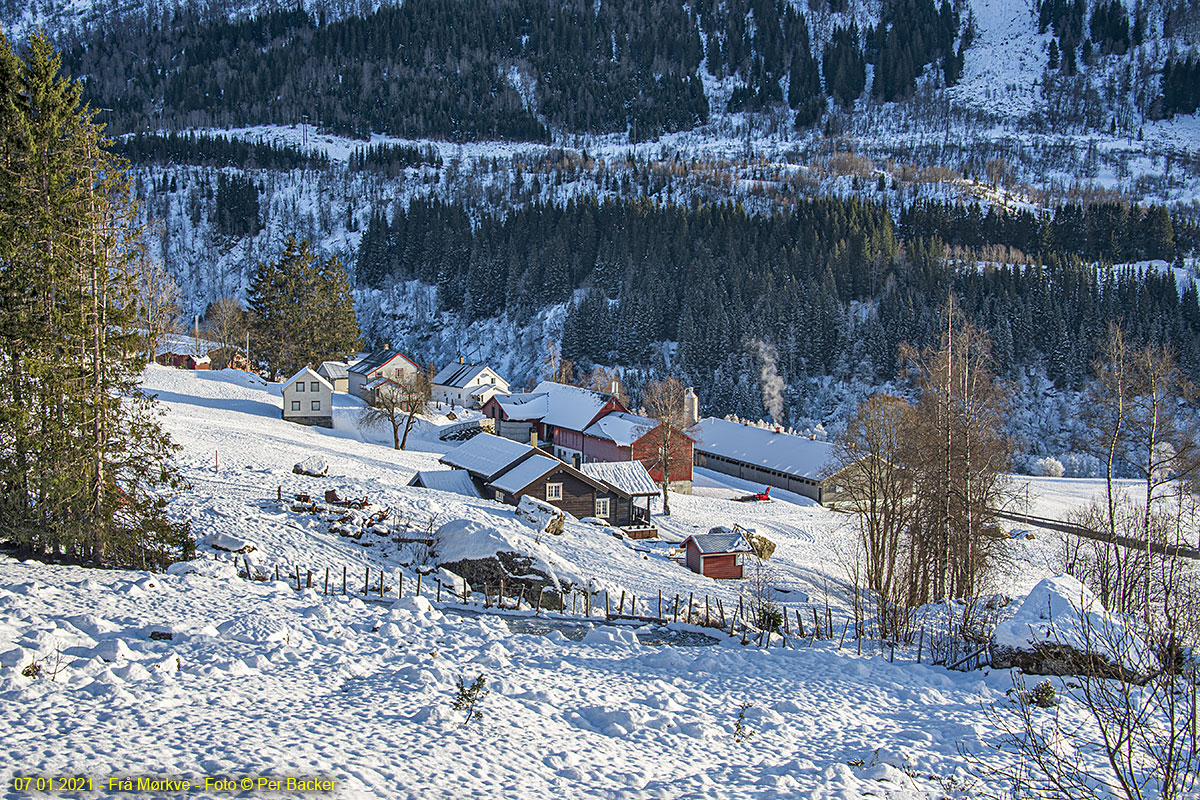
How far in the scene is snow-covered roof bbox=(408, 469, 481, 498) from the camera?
132 feet

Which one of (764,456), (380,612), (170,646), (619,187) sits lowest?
(764,456)

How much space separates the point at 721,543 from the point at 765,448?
3125cm

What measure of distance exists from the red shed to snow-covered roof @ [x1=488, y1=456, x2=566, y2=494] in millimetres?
8691

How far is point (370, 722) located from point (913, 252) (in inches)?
4831

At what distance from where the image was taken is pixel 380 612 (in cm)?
1700

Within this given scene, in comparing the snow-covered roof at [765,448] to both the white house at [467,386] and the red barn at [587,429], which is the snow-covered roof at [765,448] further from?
the white house at [467,386]

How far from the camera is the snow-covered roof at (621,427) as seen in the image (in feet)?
179

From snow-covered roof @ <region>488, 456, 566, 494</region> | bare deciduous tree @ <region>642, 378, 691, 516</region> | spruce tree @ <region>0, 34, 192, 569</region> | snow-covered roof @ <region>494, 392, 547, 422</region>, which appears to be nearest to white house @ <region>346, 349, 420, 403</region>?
snow-covered roof @ <region>494, 392, 547, 422</region>

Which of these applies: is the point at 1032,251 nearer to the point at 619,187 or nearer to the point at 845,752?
the point at 619,187

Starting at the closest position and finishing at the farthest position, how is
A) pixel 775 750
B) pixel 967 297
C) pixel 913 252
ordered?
pixel 775 750, pixel 967 297, pixel 913 252

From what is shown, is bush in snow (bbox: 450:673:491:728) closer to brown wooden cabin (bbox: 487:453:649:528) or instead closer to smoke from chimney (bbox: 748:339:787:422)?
brown wooden cabin (bbox: 487:453:649:528)

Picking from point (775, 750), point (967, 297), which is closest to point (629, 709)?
point (775, 750)

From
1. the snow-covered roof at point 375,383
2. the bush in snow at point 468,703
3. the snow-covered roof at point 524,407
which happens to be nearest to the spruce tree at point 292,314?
the snow-covered roof at point 375,383

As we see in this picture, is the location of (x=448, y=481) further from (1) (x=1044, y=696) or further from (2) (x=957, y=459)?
(1) (x=1044, y=696)
